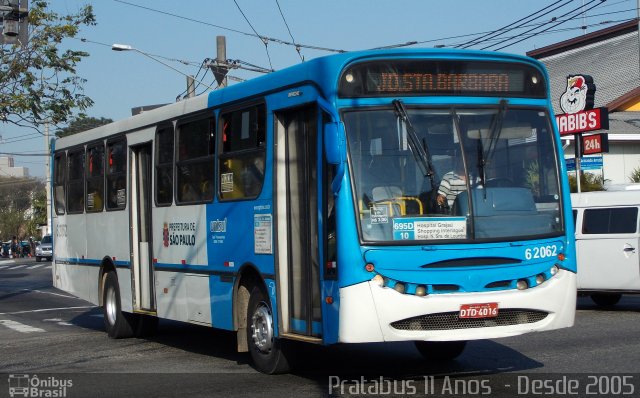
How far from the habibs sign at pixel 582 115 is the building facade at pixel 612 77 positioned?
6925mm

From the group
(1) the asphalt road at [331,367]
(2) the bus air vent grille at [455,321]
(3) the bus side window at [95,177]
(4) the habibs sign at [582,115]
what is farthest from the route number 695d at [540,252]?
(4) the habibs sign at [582,115]

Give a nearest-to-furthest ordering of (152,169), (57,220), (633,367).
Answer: (633,367) → (152,169) → (57,220)

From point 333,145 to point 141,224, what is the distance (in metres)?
6.43

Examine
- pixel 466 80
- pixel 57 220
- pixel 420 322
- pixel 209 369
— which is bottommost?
pixel 209 369

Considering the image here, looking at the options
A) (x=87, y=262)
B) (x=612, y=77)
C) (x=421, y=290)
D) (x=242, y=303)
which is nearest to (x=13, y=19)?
(x=87, y=262)

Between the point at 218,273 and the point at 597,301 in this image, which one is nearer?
the point at 218,273

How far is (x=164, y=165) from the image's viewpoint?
13.5m

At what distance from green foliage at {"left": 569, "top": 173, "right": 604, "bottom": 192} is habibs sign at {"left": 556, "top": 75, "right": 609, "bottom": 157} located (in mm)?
1344

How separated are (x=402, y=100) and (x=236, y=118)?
2.82 m

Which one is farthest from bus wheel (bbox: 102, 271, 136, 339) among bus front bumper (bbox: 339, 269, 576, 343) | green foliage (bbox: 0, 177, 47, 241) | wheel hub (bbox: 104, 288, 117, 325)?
green foliage (bbox: 0, 177, 47, 241)

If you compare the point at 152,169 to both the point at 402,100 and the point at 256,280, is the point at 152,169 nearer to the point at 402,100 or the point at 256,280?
the point at 256,280

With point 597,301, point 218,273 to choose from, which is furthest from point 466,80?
point 597,301

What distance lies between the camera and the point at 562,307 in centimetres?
952

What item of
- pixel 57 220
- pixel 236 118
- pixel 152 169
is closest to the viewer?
pixel 236 118
